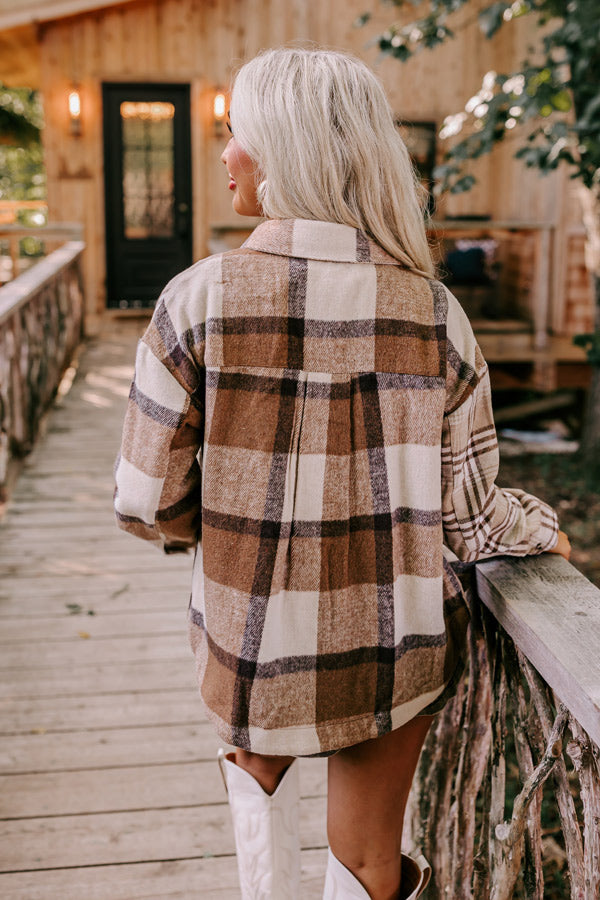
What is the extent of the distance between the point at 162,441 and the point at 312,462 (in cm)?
20

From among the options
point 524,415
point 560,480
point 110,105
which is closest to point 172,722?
point 560,480

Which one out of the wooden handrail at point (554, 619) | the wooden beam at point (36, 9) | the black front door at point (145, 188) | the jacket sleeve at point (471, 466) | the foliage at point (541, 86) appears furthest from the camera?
the black front door at point (145, 188)

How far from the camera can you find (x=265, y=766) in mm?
1312

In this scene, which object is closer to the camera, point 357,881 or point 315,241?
point 315,241

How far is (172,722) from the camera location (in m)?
2.58

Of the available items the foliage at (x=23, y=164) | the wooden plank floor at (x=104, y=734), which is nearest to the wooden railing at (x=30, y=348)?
the wooden plank floor at (x=104, y=734)

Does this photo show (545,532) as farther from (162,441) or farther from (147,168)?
(147,168)

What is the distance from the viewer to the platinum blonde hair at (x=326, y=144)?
112 centimetres

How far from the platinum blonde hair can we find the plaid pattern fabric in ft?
0.11

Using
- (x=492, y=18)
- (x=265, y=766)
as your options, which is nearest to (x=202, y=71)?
(x=492, y=18)

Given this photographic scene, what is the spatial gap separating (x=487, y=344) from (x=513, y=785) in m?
5.57

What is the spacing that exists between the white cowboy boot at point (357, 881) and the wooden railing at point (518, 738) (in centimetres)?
11

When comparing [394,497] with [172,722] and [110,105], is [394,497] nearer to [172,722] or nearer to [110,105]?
[172,722]

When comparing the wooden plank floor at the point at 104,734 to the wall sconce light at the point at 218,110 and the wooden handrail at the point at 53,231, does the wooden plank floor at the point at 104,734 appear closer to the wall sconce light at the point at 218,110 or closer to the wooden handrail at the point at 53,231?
the wooden handrail at the point at 53,231
